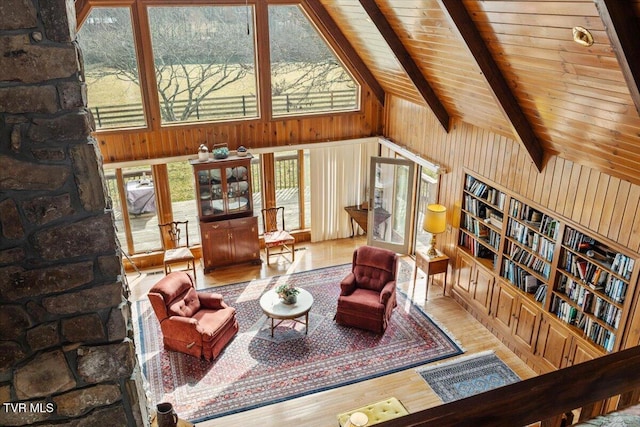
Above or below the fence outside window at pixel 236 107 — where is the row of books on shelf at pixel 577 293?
below

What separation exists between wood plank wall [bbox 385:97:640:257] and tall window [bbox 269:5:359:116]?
828 mm

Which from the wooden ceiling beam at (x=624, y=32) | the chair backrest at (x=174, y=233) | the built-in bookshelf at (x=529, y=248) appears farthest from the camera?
the chair backrest at (x=174, y=233)

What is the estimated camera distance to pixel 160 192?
24.5 feet

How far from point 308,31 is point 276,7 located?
1.87 feet

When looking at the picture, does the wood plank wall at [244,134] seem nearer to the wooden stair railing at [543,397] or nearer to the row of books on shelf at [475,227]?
the row of books on shelf at [475,227]

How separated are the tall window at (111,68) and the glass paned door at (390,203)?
3.53 meters

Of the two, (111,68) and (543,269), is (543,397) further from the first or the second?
(111,68)

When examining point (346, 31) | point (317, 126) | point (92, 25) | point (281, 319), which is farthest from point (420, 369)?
point (92, 25)

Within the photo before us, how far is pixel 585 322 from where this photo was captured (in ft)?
16.3

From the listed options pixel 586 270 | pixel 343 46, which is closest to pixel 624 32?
pixel 586 270

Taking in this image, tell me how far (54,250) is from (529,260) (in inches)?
196

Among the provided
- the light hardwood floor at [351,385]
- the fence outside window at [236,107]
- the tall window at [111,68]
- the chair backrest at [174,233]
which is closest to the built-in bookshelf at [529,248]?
the light hardwood floor at [351,385]

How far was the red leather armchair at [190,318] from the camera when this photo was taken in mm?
5594

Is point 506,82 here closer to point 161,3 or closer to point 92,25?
point 161,3
